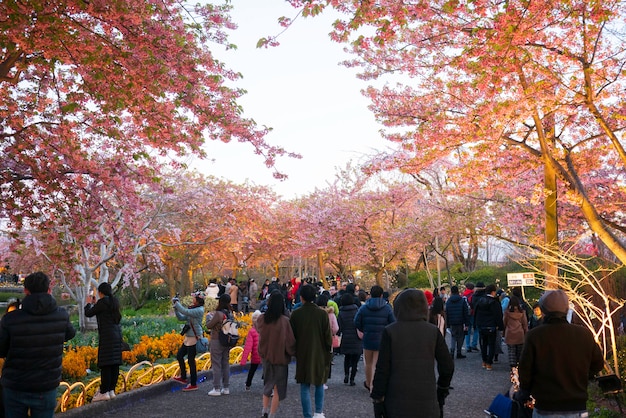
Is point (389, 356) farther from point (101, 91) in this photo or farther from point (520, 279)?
point (520, 279)

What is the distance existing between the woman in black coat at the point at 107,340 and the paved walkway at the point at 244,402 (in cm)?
24

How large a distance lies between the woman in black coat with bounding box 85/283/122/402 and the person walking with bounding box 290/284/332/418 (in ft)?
8.83

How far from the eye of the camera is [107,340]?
8.08 m

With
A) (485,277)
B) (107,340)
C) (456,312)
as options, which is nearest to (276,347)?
(107,340)

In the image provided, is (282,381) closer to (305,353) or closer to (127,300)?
(305,353)

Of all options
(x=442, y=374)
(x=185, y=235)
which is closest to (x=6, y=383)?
(x=442, y=374)

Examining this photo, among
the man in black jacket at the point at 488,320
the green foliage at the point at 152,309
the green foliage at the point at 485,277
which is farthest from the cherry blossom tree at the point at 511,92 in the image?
the green foliage at the point at 152,309

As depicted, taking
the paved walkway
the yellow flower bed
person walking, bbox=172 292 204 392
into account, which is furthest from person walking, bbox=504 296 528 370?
the yellow flower bed

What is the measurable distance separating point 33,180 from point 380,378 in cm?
797

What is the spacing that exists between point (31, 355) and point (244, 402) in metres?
4.61

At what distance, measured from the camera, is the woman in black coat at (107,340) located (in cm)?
806

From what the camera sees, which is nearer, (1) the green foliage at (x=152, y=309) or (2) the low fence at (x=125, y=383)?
(2) the low fence at (x=125, y=383)

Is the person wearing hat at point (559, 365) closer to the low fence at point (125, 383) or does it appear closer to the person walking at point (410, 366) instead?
the person walking at point (410, 366)

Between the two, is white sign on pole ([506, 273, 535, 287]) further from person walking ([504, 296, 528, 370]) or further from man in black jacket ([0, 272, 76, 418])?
man in black jacket ([0, 272, 76, 418])
